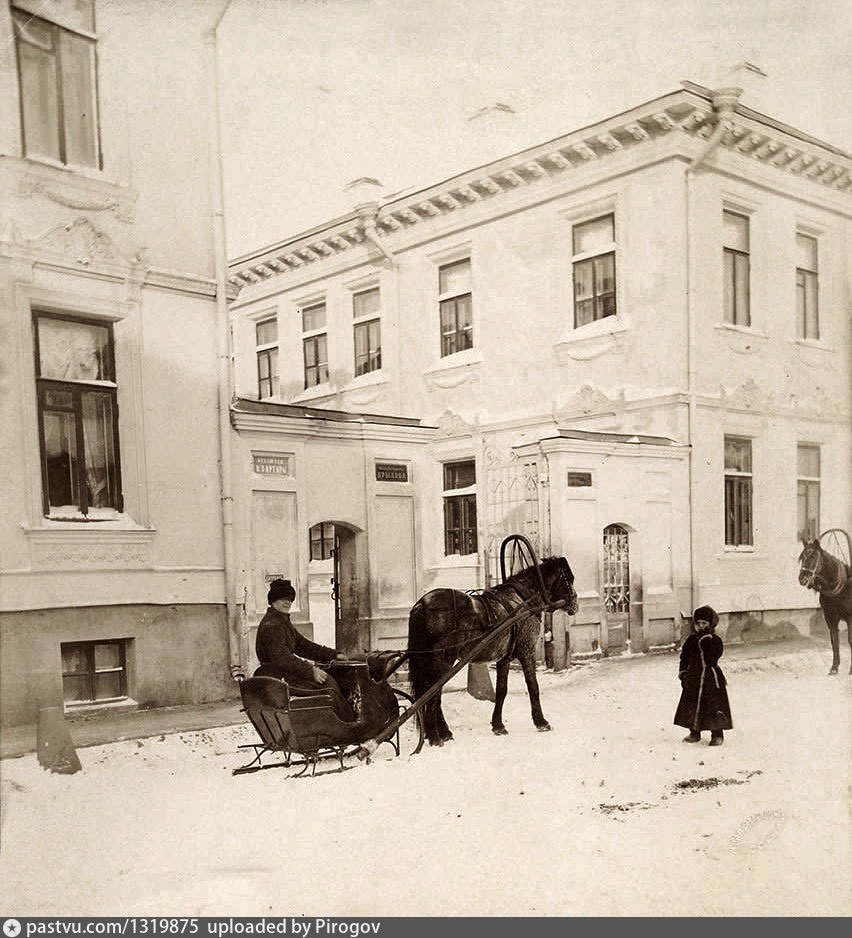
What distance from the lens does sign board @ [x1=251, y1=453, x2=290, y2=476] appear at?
3260 mm

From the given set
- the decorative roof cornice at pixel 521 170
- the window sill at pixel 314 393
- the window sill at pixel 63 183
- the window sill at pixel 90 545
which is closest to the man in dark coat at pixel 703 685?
the window sill at pixel 314 393

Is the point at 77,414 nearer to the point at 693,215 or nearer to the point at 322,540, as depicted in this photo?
the point at 322,540

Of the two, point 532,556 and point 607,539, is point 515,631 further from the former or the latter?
point 607,539

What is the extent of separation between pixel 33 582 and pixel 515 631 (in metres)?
1.81

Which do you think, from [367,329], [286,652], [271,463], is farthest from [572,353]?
[286,652]

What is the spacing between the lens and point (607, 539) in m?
3.64

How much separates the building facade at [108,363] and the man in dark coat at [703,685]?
1875 millimetres

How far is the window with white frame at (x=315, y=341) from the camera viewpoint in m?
3.53

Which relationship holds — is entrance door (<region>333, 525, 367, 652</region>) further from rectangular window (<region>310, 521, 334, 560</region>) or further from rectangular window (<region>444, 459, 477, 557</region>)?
rectangular window (<region>444, 459, 477, 557</region>)

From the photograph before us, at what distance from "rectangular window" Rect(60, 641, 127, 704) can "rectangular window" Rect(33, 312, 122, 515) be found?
496 millimetres

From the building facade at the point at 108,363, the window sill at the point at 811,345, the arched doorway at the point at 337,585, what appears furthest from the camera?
the window sill at the point at 811,345

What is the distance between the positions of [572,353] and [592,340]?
0.32 ft

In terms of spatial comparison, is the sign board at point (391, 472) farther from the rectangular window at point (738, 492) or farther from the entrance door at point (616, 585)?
the rectangular window at point (738, 492)
